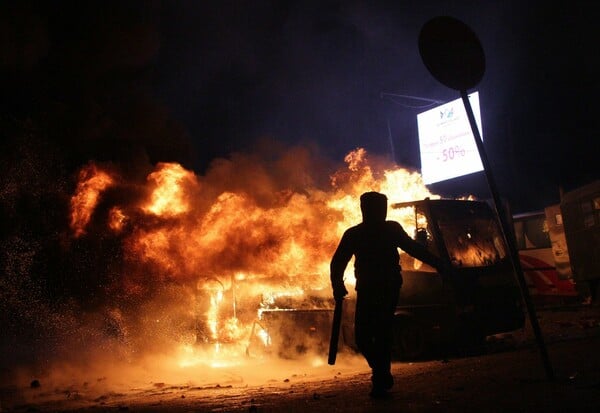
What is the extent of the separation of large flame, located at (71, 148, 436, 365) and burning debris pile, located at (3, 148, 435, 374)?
0.08 feet

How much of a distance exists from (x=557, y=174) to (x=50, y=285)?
2191 cm

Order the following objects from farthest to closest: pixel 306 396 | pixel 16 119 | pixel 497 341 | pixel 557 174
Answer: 1. pixel 557 174
2. pixel 16 119
3. pixel 497 341
4. pixel 306 396

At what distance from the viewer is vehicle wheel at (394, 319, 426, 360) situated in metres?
7.83

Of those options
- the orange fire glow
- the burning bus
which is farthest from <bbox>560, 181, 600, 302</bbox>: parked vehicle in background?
the orange fire glow

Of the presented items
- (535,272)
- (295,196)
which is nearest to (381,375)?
(295,196)

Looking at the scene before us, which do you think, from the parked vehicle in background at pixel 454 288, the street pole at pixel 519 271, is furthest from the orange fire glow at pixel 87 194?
the street pole at pixel 519 271

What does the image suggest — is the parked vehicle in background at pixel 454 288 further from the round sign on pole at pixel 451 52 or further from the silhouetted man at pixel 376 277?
the round sign on pole at pixel 451 52

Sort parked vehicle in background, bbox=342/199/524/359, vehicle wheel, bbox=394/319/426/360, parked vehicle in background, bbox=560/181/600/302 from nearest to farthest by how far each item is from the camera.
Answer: parked vehicle in background, bbox=342/199/524/359
vehicle wheel, bbox=394/319/426/360
parked vehicle in background, bbox=560/181/600/302

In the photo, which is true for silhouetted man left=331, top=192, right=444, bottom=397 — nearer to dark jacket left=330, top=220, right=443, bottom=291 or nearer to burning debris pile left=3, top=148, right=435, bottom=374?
dark jacket left=330, top=220, right=443, bottom=291

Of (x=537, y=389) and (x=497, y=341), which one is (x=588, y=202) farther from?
(x=537, y=389)

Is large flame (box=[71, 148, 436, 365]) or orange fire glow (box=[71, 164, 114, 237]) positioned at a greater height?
orange fire glow (box=[71, 164, 114, 237])

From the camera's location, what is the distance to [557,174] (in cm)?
2433

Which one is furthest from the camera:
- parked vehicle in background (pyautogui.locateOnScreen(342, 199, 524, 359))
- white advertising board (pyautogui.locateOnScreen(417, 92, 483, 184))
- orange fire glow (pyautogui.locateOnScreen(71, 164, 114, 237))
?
white advertising board (pyautogui.locateOnScreen(417, 92, 483, 184))

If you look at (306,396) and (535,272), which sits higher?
(535,272)
